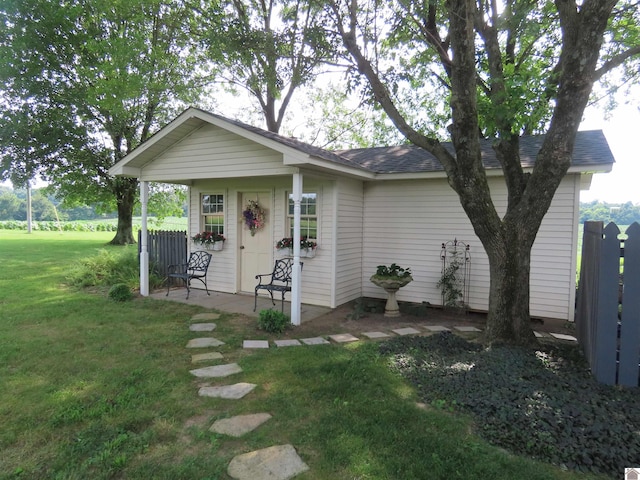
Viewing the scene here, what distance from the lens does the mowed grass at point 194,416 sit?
2285 mm

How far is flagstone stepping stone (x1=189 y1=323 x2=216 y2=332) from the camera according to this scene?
526 cm

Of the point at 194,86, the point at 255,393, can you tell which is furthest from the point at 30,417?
the point at 194,86

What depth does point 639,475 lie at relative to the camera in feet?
7.27

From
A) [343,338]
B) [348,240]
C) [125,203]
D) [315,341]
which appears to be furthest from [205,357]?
[125,203]

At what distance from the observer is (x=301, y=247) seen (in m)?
6.83

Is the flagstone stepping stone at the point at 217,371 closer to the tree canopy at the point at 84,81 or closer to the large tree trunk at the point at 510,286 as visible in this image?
the large tree trunk at the point at 510,286

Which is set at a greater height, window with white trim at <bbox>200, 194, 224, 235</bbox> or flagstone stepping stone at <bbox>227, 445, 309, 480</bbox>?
window with white trim at <bbox>200, 194, 224, 235</bbox>

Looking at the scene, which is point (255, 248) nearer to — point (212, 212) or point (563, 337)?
point (212, 212)

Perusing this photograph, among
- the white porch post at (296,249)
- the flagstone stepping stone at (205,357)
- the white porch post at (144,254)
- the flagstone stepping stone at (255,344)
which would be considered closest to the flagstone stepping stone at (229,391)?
the flagstone stepping stone at (205,357)

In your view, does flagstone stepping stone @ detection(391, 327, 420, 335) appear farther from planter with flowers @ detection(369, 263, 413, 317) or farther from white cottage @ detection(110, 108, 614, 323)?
white cottage @ detection(110, 108, 614, 323)

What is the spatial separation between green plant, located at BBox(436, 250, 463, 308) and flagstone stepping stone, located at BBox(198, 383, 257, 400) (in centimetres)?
441

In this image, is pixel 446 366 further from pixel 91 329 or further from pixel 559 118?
pixel 91 329

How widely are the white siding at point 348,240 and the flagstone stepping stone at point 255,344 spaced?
7.55 feet

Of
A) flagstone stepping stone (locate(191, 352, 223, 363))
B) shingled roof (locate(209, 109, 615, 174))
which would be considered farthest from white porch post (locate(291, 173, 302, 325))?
flagstone stepping stone (locate(191, 352, 223, 363))
